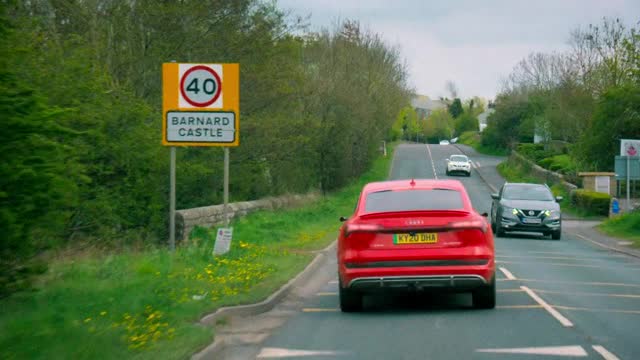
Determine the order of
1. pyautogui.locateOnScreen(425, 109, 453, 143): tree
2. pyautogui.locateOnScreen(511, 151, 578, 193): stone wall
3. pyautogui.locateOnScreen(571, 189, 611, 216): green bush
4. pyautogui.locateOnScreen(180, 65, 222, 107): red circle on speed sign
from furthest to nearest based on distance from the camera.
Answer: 1. pyautogui.locateOnScreen(425, 109, 453, 143): tree
2. pyautogui.locateOnScreen(511, 151, 578, 193): stone wall
3. pyautogui.locateOnScreen(571, 189, 611, 216): green bush
4. pyautogui.locateOnScreen(180, 65, 222, 107): red circle on speed sign

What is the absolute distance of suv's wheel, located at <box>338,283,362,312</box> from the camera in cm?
1222

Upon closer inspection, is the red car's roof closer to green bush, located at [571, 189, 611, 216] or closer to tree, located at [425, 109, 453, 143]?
green bush, located at [571, 189, 611, 216]

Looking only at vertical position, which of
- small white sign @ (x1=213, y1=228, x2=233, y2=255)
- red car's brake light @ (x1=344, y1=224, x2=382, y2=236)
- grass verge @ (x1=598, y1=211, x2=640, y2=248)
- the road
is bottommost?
grass verge @ (x1=598, y1=211, x2=640, y2=248)

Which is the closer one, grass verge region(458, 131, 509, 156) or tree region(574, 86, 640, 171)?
tree region(574, 86, 640, 171)

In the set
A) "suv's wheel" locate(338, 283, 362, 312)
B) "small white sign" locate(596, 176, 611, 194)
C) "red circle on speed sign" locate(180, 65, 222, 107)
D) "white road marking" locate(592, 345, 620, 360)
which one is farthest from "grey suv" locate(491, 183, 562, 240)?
"small white sign" locate(596, 176, 611, 194)

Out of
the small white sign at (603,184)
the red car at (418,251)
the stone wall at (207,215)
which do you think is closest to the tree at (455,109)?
the small white sign at (603,184)

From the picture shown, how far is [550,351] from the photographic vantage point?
9141 millimetres

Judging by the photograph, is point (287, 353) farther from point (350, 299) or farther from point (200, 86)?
point (200, 86)

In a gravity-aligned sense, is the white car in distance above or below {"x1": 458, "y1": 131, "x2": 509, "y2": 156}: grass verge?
below

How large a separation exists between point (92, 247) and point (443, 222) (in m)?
9.28

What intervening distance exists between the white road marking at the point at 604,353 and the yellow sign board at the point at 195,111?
825 cm

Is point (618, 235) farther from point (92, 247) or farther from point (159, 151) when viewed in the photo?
point (92, 247)

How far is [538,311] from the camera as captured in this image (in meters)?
12.0

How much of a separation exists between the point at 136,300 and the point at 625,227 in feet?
87.0
